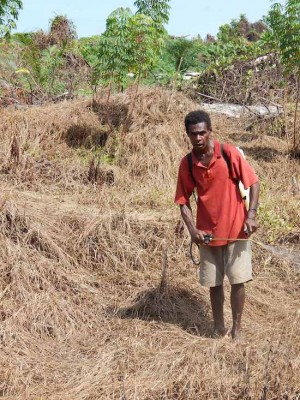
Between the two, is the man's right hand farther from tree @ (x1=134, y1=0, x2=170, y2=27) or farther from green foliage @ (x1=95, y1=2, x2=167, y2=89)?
tree @ (x1=134, y1=0, x2=170, y2=27)

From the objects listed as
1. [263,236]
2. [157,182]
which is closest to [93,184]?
[157,182]

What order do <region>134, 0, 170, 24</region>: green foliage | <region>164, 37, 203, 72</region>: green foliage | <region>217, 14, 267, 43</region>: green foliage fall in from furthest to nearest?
<region>217, 14, 267, 43</region>: green foliage
<region>164, 37, 203, 72</region>: green foliage
<region>134, 0, 170, 24</region>: green foliage

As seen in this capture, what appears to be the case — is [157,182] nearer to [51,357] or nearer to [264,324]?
[264,324]

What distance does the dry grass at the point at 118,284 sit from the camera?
163 inches

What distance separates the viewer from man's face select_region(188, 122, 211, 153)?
4.46m

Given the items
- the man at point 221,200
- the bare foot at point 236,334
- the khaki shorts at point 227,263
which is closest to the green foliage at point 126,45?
the man at point 221,200

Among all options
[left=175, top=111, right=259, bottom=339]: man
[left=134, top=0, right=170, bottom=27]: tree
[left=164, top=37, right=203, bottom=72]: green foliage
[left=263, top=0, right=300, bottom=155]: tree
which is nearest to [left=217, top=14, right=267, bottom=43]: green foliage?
[left=164, top=37, right=203, bottom=72]: green foliage

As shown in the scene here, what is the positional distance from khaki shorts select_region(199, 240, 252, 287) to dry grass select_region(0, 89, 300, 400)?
0.45 metres

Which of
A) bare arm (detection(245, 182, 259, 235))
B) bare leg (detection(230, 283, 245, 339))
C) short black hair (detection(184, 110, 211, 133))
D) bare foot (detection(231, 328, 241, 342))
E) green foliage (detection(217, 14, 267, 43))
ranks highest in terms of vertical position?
green foliage (detection(217, 14, 267, 43))

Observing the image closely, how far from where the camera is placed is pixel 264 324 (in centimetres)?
524

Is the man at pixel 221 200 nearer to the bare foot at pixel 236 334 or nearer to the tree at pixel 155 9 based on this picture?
the bare foot at pixel 236 334

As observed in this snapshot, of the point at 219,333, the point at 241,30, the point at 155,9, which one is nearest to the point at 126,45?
the point at 155,9

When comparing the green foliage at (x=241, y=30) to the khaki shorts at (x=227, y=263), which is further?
the green foliage at (x=241, y=30)

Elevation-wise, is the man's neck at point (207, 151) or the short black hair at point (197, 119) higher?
the short black hair at point (197, 119)
